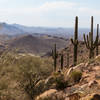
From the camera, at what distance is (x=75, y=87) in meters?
8.58

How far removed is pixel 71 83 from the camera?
9.54 meters

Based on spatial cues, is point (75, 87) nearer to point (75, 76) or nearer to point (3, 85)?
point (75, 76)

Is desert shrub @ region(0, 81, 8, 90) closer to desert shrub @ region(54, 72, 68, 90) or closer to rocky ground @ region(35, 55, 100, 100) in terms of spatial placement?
rocky ground @ region(35, 55, 100, 100)

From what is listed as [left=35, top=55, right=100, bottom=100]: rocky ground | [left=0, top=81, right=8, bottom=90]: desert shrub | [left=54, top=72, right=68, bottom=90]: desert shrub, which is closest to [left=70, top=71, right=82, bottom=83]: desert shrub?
[left=35, top=55, right=100, bottom=100]: rocky ground

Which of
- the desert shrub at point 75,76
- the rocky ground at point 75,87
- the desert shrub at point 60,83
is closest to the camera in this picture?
the rocky ground at point 75,87

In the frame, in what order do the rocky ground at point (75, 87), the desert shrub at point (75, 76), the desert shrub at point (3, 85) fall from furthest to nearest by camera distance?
1. the desert shrub at point (3, 85)
2. the desert shrub at point (75, 76)
3. the rocky ground at point (75, 87)

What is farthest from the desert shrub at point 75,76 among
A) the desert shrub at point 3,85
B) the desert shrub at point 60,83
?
the desert shrub at point 3,85

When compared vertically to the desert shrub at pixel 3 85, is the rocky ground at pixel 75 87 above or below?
above

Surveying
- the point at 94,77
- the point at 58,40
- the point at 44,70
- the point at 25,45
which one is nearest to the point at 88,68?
the point at 94,77

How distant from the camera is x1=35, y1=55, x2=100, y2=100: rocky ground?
6792 mm

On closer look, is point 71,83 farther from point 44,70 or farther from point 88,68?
point 44,70

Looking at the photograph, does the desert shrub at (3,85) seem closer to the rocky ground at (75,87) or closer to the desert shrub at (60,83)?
the rocky ground at (75,87)

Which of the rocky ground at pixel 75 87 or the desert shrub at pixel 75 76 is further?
the desert shrub at pixel 75 76

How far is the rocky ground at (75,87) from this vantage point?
6792 millimetres
